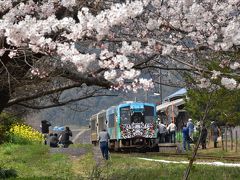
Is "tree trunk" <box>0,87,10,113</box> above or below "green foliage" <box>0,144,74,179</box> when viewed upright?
above

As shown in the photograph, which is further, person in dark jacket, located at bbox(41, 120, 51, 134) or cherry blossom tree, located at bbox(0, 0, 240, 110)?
person in dark jacket, located at bbox(41, 120, 51, 134)

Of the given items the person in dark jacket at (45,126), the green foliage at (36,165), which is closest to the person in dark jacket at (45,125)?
the person in dark jacket at (45,126)

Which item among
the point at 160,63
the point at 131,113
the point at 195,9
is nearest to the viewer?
the point at 195,9

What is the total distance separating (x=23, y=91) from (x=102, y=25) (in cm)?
806

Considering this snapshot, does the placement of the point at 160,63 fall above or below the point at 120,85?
above

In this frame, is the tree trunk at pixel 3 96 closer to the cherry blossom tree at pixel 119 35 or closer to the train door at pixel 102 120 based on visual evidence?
the cherry blossom tree at pixel 119 35

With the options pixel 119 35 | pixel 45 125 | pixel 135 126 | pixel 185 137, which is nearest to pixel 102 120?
pixel 45 125

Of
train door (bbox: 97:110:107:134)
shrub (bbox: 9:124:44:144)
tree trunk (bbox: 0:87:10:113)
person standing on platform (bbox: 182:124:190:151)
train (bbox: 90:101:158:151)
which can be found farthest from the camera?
shrub (bbox: 9:124:44:144)

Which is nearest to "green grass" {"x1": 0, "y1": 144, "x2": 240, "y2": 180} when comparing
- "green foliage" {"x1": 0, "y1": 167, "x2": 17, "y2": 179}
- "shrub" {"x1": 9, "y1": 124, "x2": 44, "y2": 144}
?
"green foliage" {"x1": 0, "y1": 167, "x2": 17, "y2": 179}

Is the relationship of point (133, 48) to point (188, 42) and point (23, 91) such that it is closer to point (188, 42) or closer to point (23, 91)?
point (188, 42)

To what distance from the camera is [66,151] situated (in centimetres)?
2888

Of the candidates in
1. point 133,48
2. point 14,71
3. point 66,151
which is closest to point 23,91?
point 14,71

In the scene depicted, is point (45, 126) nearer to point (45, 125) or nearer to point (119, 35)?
point (45, 125)

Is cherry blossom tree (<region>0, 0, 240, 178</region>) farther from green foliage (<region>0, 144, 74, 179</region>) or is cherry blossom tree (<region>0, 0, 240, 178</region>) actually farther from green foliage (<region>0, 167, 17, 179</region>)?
green foliage (<region>0, 144, 74, 179</region>)
